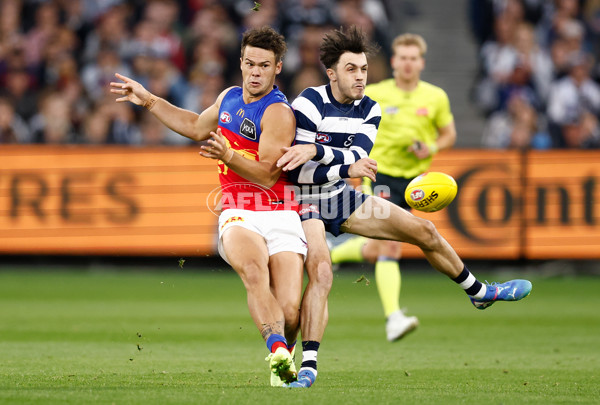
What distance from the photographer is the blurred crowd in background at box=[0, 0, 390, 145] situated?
55.3 ft

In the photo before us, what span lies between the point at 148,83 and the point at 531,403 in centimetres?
1236

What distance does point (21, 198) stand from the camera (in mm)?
15547

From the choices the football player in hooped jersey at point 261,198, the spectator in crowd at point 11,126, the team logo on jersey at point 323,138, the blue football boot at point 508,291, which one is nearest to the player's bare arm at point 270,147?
the football player in hooped jersey at point 261,198

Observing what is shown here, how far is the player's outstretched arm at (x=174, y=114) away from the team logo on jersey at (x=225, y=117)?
27 cm

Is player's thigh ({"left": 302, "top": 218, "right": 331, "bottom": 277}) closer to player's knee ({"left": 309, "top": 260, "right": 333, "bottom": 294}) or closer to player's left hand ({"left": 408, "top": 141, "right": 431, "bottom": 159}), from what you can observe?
Result: player's knee ({"left": 309, "top": 260, "right": 333, "bottom": 294})

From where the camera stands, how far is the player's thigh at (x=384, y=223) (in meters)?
7.41

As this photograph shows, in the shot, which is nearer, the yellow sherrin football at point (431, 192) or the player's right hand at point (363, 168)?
the player's right hand at point (363, 168)

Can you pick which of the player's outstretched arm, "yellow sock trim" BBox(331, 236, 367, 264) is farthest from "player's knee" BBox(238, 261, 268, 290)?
"yellow sock trim" BBox(331, 236, 367, 264)

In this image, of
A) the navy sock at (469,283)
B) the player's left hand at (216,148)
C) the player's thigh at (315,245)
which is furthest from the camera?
the navy sock at (469,283)

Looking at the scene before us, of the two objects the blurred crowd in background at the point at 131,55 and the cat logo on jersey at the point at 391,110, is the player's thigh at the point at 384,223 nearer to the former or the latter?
the cat logo on jersey at the point at 391,110

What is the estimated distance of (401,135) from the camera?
10484 mm

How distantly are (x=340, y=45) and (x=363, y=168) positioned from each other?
95 cm

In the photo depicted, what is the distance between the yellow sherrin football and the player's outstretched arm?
1.61 m

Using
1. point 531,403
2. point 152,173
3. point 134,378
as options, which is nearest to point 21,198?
point 152,173
